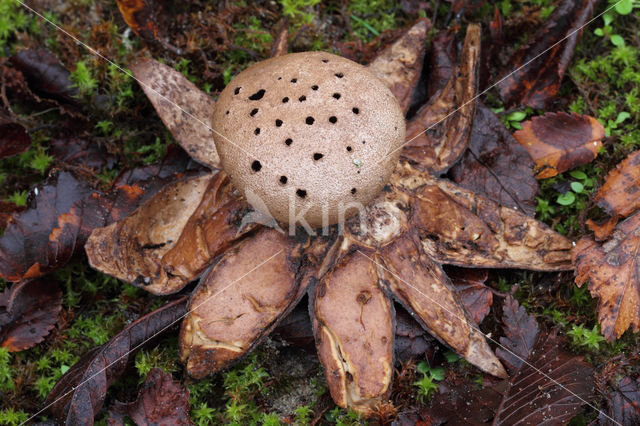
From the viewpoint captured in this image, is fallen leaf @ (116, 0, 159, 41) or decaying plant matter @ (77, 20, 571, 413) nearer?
decaying plant matter @ (77, 20, 571, 413)

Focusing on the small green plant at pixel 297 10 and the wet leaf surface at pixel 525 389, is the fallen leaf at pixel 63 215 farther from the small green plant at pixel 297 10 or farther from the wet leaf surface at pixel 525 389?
the wet leaf surface at pixel 525 389

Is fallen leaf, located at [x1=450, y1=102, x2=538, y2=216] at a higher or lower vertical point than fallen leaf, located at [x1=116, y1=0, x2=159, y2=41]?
lower

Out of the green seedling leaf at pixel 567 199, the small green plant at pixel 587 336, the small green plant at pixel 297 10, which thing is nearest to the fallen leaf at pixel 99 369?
the small green plant at pixel 297 10

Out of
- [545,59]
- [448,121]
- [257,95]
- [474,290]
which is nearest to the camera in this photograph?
[257,95]

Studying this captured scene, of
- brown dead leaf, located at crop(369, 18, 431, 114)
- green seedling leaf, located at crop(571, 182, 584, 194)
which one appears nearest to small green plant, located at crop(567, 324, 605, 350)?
green seedling leaf, located at crop(571, 182, 584, 194)

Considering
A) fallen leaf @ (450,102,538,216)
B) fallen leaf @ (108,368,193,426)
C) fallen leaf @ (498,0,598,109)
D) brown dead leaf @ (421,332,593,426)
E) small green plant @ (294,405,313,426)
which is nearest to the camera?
brown dead leaf @ (421,332,593,426)

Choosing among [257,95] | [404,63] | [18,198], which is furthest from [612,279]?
[18,198]

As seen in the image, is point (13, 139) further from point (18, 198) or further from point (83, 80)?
point (83, 80)

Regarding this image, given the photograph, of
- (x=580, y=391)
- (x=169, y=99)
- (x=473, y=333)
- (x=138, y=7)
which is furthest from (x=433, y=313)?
(x=138, y=7)

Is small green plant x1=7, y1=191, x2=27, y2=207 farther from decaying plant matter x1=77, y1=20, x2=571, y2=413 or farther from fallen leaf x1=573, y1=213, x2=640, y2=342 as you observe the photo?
fallen leaf x1=573, y1=213, x2=640, y2=342
